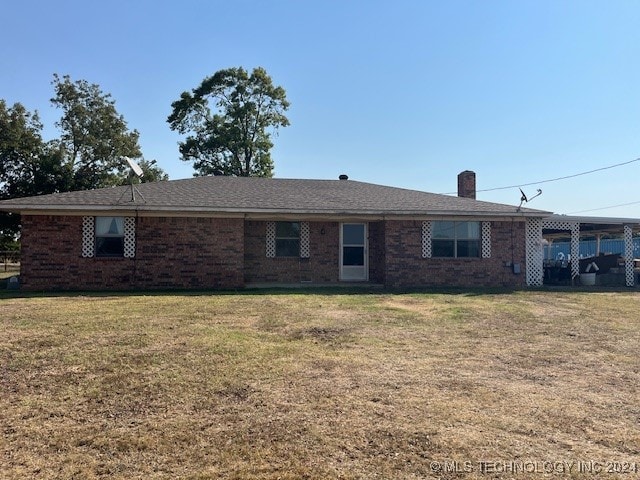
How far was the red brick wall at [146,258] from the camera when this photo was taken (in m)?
13.2

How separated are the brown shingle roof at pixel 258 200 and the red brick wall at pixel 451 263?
2.23 ft

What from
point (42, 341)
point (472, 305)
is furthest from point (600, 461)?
point (472, 305)

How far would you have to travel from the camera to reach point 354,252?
16.0 meters

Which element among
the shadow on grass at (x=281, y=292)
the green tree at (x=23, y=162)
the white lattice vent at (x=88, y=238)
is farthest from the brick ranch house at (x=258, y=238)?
the green tree at (x=23, y=162)

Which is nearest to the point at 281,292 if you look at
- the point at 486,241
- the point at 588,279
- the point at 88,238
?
the point at 88,238

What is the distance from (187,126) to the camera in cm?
3762

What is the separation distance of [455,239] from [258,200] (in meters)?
6.63

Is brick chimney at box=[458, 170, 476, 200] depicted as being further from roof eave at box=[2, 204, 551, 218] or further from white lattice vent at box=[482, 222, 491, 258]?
white lattice vent at box=[482, 222, 491, 258]

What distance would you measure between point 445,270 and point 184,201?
8.60 m

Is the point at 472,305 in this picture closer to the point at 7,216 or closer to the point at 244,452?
the point at 244,452

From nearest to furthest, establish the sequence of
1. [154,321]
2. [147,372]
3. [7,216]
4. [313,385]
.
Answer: [313,385] → [147,372] → [154,321] → [7,216]

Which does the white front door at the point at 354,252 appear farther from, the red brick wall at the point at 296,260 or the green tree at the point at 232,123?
the green tree at the point at 232,123

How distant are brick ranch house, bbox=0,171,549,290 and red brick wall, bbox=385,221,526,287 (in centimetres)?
3

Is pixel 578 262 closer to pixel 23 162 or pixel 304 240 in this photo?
pixel 304 240
